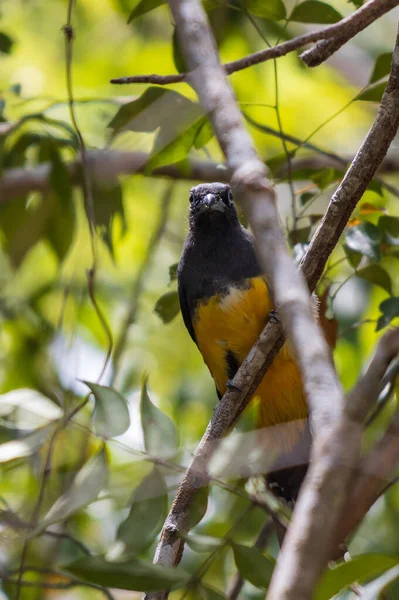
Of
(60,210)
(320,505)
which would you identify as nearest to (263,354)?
(320,505)

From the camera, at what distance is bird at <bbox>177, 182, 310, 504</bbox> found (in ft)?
11.7

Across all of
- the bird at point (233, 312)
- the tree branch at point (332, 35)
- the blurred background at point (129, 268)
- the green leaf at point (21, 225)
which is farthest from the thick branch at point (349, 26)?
the green leaf at point (21, 225)

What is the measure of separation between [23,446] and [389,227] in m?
1.59

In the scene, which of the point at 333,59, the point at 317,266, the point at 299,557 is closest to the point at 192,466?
the point at 317,266

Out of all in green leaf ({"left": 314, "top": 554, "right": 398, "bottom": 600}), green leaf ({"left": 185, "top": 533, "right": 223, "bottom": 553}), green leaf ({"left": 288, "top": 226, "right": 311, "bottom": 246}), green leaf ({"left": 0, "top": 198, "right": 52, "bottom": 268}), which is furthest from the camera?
green leaf ({"left": 0, "top": 198, "right": 52, "bottom": 268})

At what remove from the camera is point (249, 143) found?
1483 millimetres

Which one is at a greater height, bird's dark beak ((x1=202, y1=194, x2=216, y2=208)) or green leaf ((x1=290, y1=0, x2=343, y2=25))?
green leaf ((x1=290, y1=0, x2=343, y2=25))

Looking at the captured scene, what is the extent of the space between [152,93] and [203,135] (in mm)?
247

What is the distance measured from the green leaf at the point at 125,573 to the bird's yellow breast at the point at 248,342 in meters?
1.61

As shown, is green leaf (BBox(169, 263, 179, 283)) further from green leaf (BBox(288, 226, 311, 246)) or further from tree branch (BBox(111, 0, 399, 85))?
tree branch (BBox(111, 0, 399, 85))

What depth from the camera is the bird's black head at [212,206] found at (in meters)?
3.94

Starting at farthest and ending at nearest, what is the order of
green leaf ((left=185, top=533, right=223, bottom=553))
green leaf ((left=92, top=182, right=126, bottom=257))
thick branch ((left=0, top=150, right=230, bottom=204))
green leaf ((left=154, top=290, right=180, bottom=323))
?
thick branch ((left=0, top=150, right=230, bottom=204)) → green leaf ((left=92, top=182, right=126, bottom=257)) → green leaf ((left=154, top=290, right=180, bottom=323)) → green leaf ((left=185, top=533, right=223, bottom=553))

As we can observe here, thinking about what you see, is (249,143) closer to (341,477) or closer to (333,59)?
(341,477)

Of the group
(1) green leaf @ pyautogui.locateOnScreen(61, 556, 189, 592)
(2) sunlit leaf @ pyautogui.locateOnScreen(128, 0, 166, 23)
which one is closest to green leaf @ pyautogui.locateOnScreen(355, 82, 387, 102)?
(2) sunlit leaf @ pyautogui.locateOnScreen(128, 0, 166, 23)
